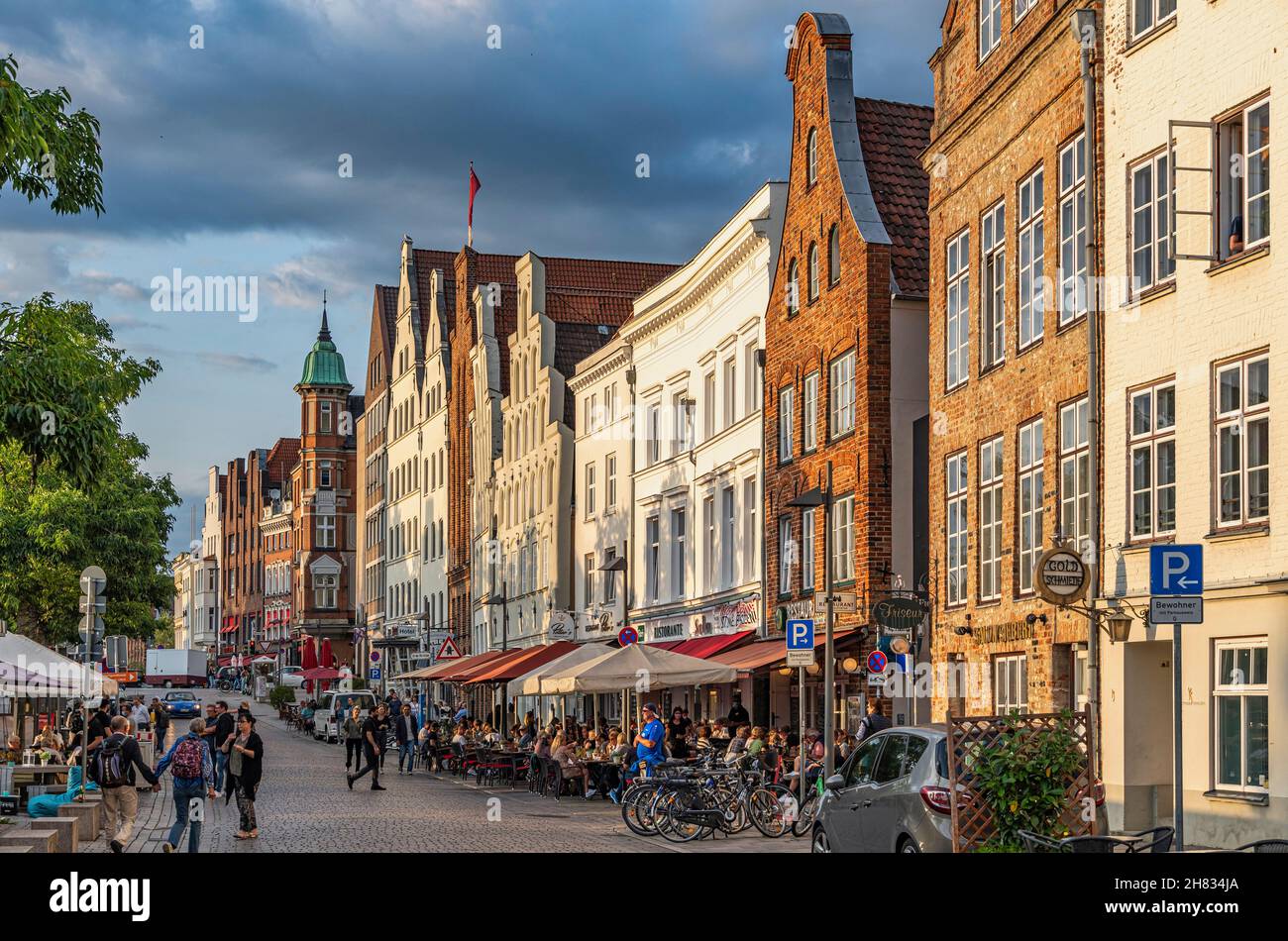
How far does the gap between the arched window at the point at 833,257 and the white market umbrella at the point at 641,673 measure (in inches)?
304

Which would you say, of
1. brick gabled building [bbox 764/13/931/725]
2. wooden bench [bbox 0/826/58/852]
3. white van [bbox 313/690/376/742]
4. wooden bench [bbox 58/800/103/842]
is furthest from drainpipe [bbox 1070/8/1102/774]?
white van [bbox 313/690/376/742]

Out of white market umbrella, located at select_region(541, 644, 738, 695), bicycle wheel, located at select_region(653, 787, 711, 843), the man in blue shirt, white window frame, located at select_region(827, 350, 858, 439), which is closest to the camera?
bicycle wheel, located at select_region(653, 787, 711, 843)

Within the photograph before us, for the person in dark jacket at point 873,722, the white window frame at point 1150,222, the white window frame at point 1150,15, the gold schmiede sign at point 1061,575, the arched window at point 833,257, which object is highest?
the white window frame at point 1150,15

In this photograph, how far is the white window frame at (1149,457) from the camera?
71.5 ft

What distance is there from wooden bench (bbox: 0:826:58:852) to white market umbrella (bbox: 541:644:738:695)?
16.4 metres

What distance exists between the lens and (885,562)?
110 feet

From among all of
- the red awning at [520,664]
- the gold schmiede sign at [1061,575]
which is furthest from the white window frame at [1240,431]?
the red awning at [520,664]

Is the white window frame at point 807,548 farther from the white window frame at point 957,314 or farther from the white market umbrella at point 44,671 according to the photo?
the white market umbrella at point 44,671

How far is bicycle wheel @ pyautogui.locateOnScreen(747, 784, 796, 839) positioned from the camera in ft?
82.7

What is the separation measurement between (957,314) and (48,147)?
59.2 ft

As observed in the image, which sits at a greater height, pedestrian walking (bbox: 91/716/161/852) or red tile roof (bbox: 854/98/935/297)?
red tile roof (bbox: 854/98/935/297)

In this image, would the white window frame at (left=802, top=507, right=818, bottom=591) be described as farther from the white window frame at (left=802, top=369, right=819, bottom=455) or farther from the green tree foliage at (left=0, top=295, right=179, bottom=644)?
the green tree foliage at (left=0, top=295, right=179, bottom=644)

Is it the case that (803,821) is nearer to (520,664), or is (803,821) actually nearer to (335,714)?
(520,664)

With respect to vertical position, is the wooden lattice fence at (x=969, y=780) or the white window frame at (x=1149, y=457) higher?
the white window frame at (x=1149, y=457)
